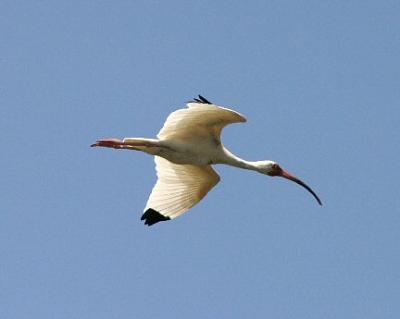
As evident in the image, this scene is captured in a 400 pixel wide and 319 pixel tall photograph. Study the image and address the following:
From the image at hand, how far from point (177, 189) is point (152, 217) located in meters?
1.02

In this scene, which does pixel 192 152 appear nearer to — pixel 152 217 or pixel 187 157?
pixel 187 157

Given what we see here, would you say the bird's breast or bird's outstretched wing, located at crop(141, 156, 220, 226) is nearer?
the bird's breast

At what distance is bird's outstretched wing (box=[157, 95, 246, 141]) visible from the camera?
24781 mm

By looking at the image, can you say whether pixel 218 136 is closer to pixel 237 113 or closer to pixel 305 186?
pixel 237 113

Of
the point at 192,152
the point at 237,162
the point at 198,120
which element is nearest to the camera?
the point at 198,120

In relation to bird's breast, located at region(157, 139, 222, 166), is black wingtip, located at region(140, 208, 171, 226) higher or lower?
lower

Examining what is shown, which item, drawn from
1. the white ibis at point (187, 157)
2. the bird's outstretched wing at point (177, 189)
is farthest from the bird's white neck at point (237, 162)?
the bird's outstretched wing at point (177, 189)

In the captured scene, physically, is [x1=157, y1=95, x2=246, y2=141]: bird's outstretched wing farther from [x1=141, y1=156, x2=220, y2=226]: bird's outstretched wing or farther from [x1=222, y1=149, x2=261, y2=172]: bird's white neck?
[x1=141, y1=156, x2=220, y2=226]: bird's outstretched wing

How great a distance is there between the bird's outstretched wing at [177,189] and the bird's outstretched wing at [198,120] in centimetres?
175

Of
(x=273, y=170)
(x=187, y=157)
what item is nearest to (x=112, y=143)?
(x=187, y=157)

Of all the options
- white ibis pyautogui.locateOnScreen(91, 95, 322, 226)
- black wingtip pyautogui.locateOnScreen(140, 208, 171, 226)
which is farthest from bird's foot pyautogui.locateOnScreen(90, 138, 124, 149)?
black wingtip pyautogui.locateOnScreen(140, 208, 171, 226)

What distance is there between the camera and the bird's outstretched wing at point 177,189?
2766 cm

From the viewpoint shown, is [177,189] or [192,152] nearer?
[192,152]

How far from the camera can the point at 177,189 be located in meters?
28.0
